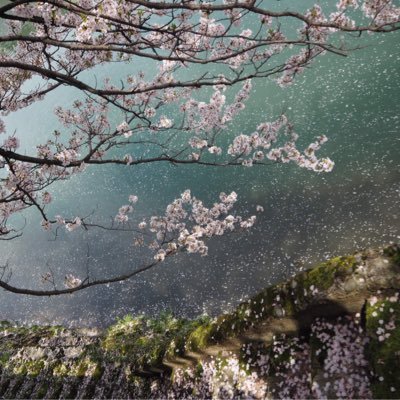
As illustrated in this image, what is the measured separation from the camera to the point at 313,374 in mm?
2832

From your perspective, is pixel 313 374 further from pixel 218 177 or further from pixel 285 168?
pixel 218 177

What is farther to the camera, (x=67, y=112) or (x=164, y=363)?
(x=67, y=112)

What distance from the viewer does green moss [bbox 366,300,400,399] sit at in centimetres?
220

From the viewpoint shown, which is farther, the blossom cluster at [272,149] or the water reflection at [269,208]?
the water reflection at [269,208]

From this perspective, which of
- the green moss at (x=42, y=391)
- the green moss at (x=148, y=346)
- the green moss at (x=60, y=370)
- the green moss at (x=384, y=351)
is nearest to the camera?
the green moss at (x=384, y=351)

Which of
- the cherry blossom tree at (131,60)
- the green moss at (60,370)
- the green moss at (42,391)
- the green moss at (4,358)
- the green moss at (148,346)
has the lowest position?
the green moss at (42,391)

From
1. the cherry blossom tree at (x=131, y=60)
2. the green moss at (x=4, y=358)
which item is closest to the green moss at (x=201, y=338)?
the cherry blossom tree at (x=131, y=60)

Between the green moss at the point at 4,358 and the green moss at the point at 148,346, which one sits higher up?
the green moss at the point at 148,346

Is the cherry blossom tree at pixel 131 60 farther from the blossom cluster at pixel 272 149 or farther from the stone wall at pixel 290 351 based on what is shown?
the stone wall at pixel 290 351

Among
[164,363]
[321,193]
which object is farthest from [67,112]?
[321,193]

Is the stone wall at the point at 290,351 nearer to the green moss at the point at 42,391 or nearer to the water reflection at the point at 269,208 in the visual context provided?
the green moss at the point at 42,391

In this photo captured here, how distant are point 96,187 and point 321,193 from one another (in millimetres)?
17021

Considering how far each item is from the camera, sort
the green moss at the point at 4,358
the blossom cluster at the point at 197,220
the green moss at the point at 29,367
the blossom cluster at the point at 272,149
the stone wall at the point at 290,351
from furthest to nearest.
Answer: the blossom cluster at the point at 197,220
the blossom cluster at the point at 272,149
the green moss at the point at 4,358
the green moss at the point at 29,367
the stone wall at the point at 290,351

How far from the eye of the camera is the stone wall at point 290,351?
2.49 metres
